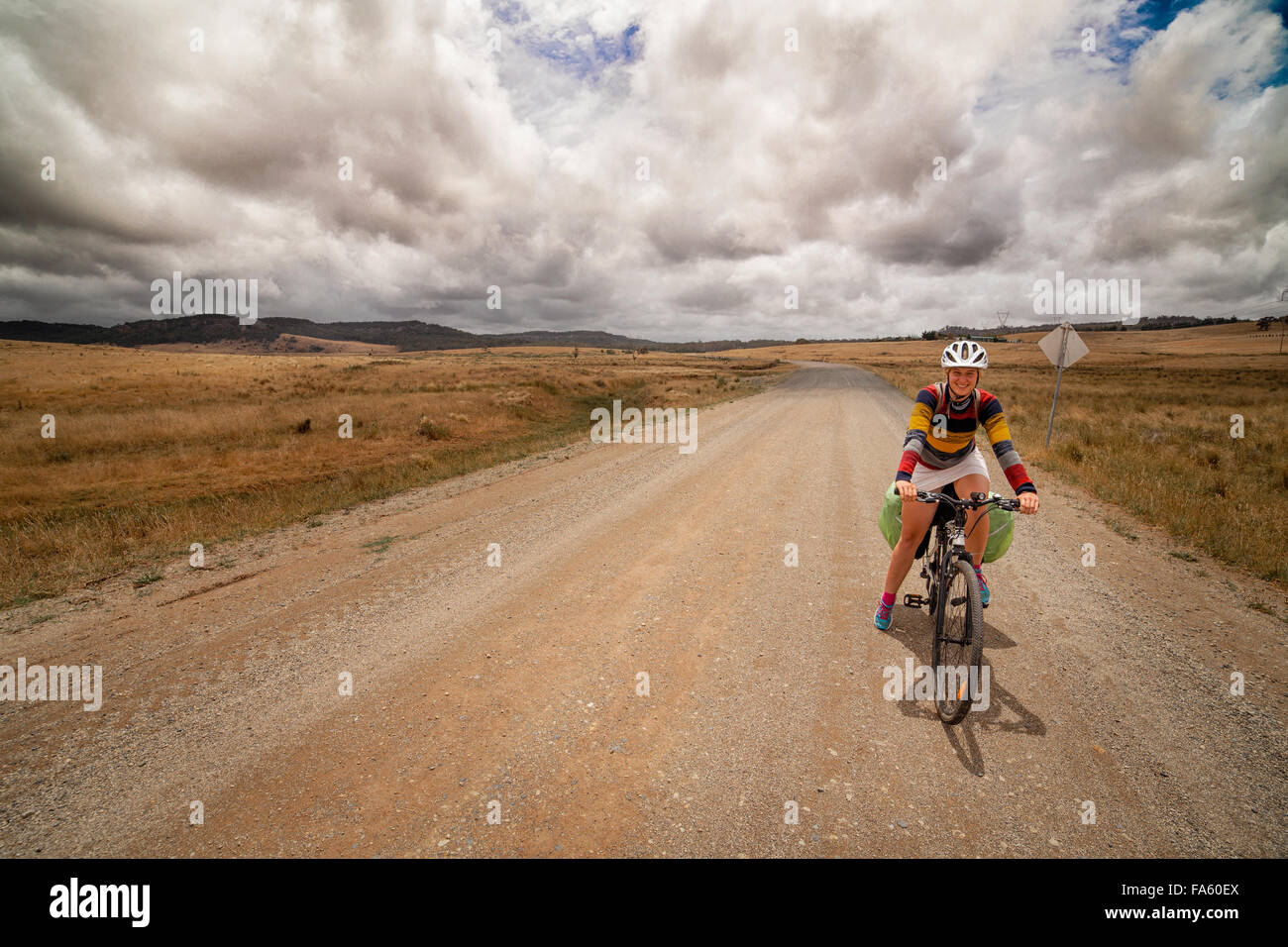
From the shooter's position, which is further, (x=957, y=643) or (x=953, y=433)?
(x=953, y=433)

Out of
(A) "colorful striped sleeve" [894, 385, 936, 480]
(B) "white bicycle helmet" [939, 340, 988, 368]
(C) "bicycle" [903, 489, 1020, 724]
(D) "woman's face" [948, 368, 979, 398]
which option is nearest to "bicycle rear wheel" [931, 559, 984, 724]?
(C) "bicycle" [903, 489, 1020, 724]

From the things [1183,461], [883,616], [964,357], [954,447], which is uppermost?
[964,357]

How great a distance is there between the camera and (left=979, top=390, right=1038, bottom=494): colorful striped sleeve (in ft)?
14.3

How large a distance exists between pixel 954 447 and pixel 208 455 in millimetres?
20580

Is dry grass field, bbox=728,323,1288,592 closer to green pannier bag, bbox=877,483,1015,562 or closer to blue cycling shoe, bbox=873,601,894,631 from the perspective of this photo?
green pannier bag, bbox=877,483,1015,562

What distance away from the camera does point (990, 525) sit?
191 inches

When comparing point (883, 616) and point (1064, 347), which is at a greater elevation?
point (1064, 347)

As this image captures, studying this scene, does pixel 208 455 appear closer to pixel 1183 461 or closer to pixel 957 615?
pixel 957 615

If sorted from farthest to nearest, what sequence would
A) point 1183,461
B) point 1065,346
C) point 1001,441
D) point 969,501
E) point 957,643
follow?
point 1065,346 → point 1183,461 → point 1001,441 → point 969,501 → point 957,643

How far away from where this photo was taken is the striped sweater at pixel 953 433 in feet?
14.6

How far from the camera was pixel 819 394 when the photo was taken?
3112cm

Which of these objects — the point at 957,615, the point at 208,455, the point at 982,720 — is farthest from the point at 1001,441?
the point at 208,455

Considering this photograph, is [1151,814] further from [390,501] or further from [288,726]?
[390,501]
